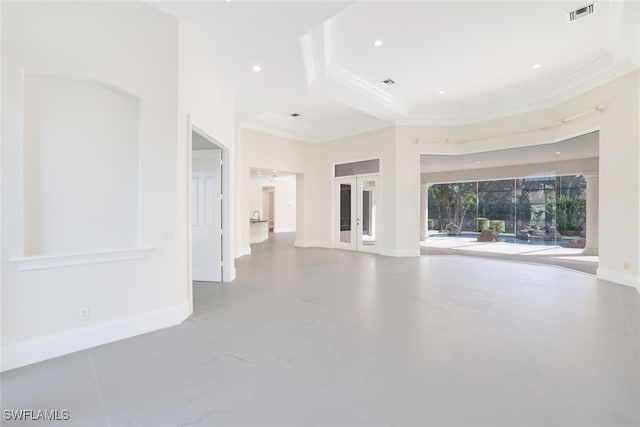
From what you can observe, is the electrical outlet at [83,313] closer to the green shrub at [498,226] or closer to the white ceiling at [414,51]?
the white ceiling at [414,51]

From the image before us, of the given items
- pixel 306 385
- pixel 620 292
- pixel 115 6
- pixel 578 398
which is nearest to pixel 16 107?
pixel 115 6

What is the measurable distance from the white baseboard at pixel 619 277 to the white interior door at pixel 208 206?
7.18 metres

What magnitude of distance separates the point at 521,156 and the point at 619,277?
4.73 metres

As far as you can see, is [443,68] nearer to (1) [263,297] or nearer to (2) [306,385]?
(1) [263,297]

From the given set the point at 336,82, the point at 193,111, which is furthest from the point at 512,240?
A: the point at 193,111

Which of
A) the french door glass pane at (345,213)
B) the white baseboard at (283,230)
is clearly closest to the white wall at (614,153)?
the french door glass pane at (345,213)

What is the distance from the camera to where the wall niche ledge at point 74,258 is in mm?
2520

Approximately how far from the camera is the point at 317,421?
1.83 meters

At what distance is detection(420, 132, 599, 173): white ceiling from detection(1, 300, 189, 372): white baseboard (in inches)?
325

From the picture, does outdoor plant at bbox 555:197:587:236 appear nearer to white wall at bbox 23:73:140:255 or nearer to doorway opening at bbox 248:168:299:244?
white wall at bbox 23:73:140:255

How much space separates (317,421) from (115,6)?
419 cm

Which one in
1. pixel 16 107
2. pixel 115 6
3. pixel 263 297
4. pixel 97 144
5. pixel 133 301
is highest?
pixel 115 6

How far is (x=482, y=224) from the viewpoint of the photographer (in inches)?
463

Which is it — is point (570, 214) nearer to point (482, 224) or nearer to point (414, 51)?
point (482, 224)
